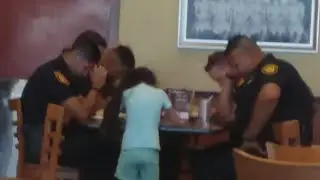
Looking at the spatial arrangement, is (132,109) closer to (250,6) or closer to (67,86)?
(67,86)

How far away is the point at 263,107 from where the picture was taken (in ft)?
12.7

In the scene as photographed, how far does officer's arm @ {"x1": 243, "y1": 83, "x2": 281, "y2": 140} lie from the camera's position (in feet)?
12.7

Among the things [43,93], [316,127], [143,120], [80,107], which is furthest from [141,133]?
[316,127]

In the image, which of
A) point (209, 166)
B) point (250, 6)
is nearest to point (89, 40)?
point (209, 166)

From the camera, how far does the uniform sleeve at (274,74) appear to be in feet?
12.8

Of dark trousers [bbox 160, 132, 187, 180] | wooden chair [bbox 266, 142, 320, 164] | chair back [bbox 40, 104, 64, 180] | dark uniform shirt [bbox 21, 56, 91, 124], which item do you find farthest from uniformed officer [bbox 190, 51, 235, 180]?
wooden chair [bbox 266, 142, 320, 164]

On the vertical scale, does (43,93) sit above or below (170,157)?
above

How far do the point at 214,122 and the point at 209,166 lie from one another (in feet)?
0.88

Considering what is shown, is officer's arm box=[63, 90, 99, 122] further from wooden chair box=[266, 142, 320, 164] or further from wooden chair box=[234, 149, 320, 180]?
wooden chair box=[234, 149, 320, 180]

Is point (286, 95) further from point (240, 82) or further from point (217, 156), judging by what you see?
point (217, 156)

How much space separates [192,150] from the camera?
14.6 ft

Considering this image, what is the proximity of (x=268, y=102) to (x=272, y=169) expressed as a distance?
6.51 feet

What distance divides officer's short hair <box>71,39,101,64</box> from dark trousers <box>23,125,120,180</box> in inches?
17.4

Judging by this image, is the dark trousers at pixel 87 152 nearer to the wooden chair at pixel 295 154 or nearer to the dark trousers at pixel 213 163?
the dark trousers at pixel 213 163
